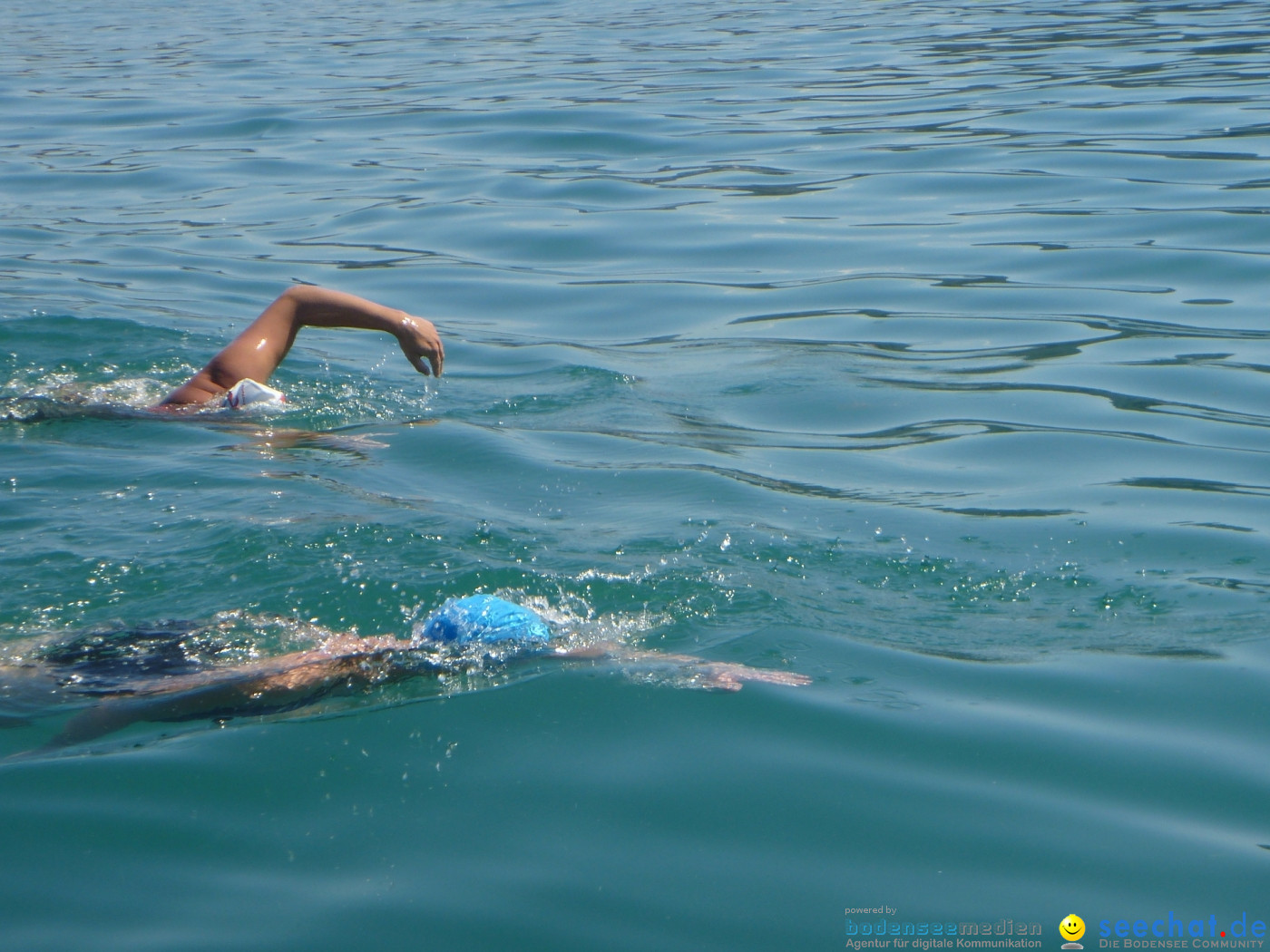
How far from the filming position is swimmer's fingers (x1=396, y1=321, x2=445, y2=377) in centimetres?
627

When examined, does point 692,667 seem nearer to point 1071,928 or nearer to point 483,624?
point 483,624

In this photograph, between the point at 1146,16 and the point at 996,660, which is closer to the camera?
the point at 996,660

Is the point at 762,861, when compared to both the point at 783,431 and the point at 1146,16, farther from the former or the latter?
the point at 1146,16

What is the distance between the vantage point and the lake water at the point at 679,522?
3.28 metres

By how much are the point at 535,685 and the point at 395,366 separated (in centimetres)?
421

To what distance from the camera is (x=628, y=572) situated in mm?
4906

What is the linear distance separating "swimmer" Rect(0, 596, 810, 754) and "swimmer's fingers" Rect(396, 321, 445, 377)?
7.08 feet

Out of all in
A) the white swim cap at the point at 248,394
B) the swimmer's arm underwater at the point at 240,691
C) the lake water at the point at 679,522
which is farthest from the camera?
the white swim cap at the point at 248,394

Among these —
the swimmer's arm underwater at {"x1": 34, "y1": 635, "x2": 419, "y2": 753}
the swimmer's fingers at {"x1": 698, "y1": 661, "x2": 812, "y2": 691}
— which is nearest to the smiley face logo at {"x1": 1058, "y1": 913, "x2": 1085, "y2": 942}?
the swimmer's fingers at {"x1": 698, "y1": 661, "x2": 812, "y2": 691}

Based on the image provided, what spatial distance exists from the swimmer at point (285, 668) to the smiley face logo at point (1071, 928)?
1227 millimetres

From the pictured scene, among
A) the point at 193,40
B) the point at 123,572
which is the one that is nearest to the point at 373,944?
the point at 123,572

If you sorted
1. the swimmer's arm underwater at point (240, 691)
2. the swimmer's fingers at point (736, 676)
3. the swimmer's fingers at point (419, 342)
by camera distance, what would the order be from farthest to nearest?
the swimmer's fingers at point (419, 342) → the swimmer's fingers at point (736, 676) → the swimmer's arm underwater at point (240, 691)

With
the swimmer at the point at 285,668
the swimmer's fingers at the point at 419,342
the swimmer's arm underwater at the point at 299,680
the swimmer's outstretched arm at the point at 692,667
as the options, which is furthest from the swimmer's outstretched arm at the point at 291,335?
the swimmer's outstretched arm at the point at 692,667

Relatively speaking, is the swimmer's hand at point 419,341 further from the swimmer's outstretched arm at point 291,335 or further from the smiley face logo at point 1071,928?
the smiley face logo at point 1071,928
